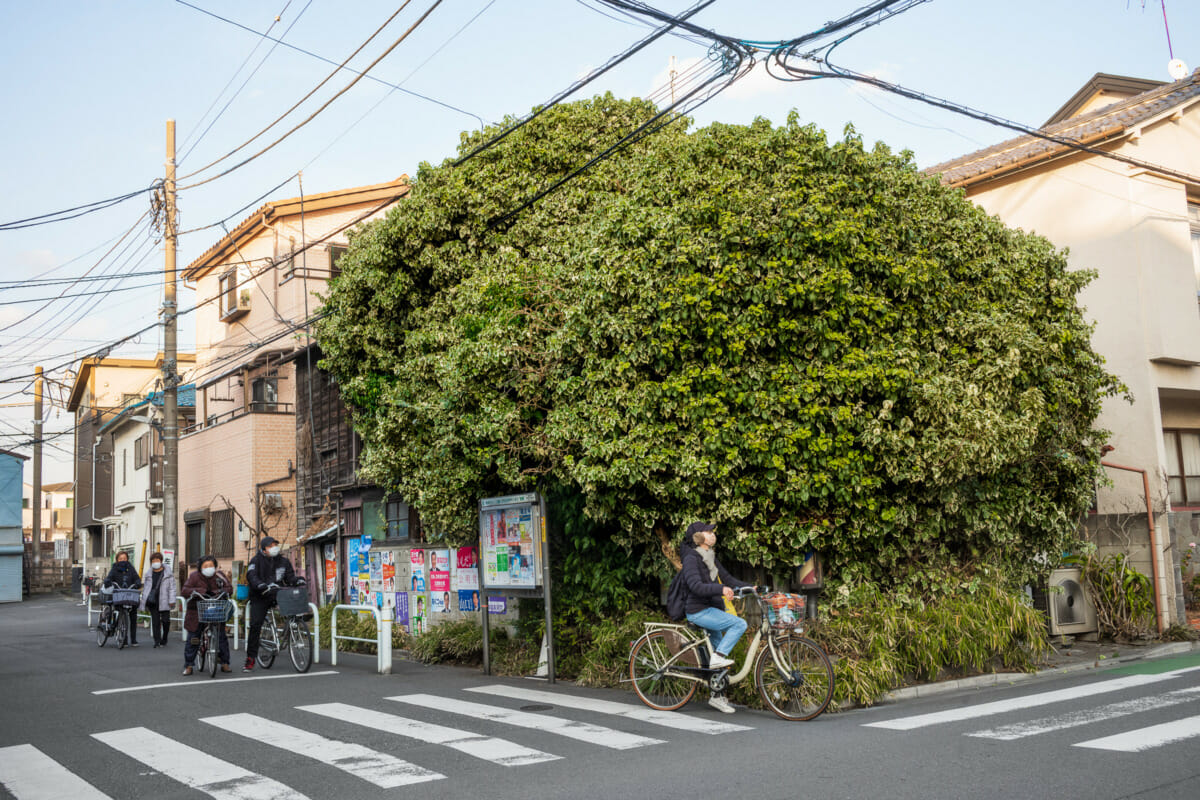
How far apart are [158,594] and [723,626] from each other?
14.0 meters

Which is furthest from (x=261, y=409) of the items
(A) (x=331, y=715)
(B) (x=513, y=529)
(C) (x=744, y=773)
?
(C) (x=744, y=773)

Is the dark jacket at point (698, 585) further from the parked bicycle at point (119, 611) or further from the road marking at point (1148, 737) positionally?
the parked bicycle at point (119, 611)

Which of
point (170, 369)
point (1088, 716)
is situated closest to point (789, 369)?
point (1088, 716)

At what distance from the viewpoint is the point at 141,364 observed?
5106cm

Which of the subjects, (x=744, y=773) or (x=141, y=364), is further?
(x=141, y=364)

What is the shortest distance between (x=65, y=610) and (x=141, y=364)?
681 inches

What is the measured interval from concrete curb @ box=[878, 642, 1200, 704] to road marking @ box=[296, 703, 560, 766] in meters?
4.11

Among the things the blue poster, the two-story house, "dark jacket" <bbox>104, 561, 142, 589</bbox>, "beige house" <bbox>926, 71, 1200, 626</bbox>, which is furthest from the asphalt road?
the two-story house

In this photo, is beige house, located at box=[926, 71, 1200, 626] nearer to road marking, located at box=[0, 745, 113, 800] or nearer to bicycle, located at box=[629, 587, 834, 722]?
bicycle, located at box=[629, 587, 834, 722]

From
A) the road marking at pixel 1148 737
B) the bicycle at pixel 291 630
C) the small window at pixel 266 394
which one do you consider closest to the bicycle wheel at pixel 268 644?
the bicycle at pixel 291 630

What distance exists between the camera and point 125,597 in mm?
18547

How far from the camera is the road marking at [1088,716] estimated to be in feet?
25.5

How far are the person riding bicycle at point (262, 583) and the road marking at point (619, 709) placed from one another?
4.10 m

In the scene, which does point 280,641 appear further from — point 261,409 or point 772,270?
point 261,409
